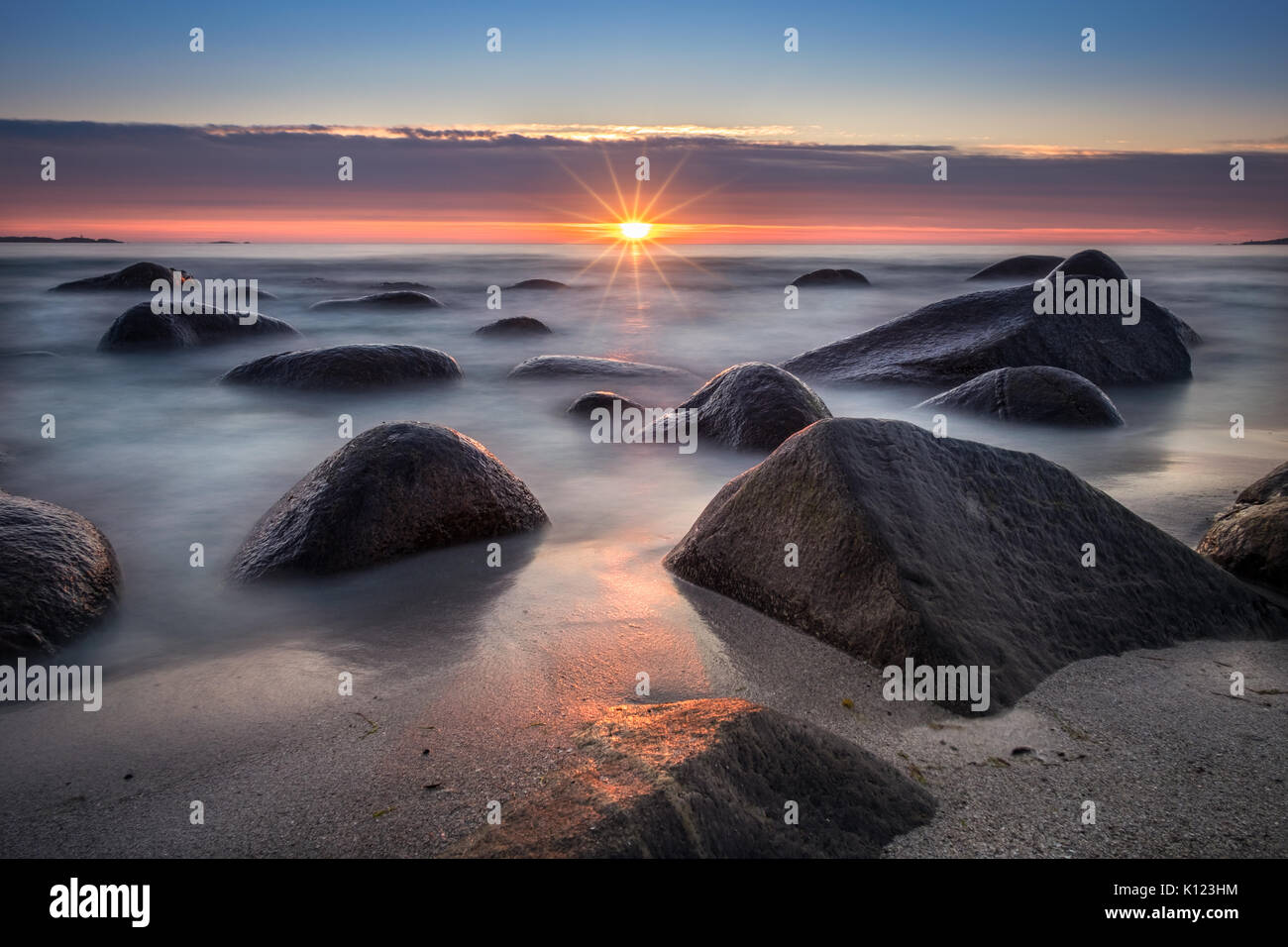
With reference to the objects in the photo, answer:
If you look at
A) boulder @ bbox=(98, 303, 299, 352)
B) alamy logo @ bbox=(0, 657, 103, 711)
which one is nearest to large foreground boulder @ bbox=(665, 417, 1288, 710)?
alamy logo @ bbox=(0, 657, 103, 711)

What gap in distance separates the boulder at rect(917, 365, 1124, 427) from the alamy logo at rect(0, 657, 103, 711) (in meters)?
6.55

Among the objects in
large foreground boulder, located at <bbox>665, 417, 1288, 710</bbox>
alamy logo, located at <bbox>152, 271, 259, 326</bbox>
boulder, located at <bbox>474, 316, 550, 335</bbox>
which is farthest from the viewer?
boulder, located at <bbox>474, 316, 550, 335</bbox>

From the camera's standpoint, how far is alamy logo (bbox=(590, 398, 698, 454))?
678 cm

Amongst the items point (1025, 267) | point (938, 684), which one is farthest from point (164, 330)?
point (1025, 267)

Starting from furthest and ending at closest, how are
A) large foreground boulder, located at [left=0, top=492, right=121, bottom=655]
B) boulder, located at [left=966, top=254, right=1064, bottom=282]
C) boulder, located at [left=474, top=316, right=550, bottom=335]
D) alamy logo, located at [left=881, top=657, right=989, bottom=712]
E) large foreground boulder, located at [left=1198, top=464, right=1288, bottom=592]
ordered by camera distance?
boulder, located at [left=966, top=254, right=1064, bottom=282] < boulder, located at [left=474, top=316, right=550, bottom=335] < large foreground boulder, located at [left=1198, top=464, right=1288, bottom=592] < large foreground boulder, located at [left=0, top=492, right=121, bottom=655] < alamy logo, located at [left=881, top=657, right=989, bottom=712]

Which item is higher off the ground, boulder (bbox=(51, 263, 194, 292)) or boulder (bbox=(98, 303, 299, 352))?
boulder (bbox=(51, 263, 194, 292))

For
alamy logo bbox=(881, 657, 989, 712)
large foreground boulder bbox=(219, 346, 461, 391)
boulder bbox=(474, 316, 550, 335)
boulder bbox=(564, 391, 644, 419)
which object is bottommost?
alamy logo bbox=(881, 657, 989, 712)

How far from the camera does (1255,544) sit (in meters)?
3.64

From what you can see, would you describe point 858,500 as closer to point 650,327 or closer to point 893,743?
point 893,743

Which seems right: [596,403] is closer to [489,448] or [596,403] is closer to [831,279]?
[489,448]

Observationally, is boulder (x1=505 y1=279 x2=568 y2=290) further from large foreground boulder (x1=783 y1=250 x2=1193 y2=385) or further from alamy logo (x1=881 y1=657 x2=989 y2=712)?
alamy logo (x1=881 y1=657 x2=989 y2=712)

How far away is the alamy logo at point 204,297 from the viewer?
11859mm

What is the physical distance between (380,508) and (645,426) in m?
3.48
